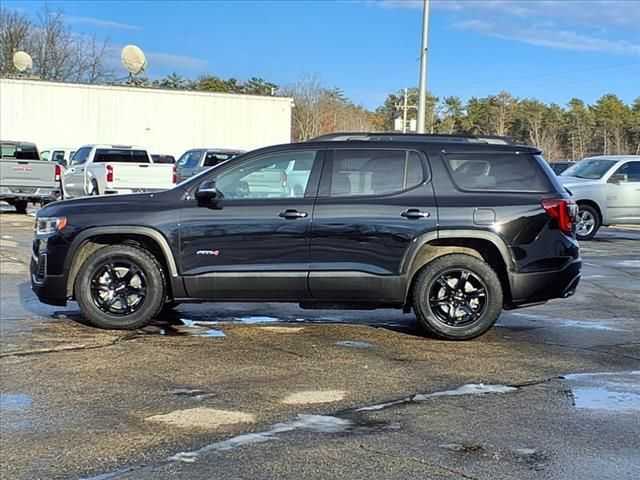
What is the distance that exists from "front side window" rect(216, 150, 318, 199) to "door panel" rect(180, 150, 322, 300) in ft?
0.18

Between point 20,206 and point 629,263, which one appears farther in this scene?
point 20,206

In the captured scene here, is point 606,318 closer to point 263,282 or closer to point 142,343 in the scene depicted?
point 263,282

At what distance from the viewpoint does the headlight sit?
268 inches

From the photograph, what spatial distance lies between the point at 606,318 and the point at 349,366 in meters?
3.52

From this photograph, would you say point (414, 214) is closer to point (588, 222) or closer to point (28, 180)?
point (588, 222)

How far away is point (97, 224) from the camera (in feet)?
22.1

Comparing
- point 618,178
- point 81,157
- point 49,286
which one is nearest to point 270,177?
point 49,286

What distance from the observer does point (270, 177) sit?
6891 millimetres

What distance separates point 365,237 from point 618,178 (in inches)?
476

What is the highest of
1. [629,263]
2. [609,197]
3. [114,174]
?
[114,174]

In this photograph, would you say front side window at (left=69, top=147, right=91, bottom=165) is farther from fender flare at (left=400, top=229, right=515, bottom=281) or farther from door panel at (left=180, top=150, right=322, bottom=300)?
fender flare at (left=400, top=229, right=515, bottom=281)

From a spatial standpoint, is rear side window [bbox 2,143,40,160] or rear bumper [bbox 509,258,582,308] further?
rear side window [bbox 2,143,40,160]

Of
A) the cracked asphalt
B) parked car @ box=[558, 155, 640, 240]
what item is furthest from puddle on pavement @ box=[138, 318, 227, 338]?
parked car @ box=[558, 155, 640, 240]

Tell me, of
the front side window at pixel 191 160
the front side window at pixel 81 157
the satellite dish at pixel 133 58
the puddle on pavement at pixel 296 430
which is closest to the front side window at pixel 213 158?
the front side window at pixel 191 160
